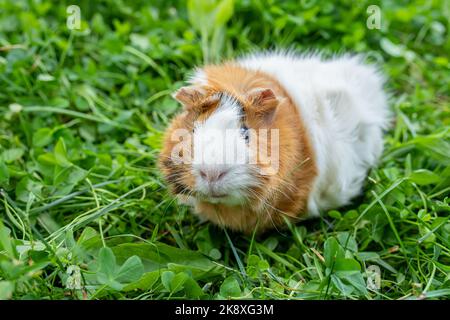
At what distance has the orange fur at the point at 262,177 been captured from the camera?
1.77m

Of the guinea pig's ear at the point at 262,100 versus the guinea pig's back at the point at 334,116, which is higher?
the guinea pig's ear at the point at 262,100

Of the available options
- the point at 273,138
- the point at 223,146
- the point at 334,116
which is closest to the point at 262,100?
the point at 273,138

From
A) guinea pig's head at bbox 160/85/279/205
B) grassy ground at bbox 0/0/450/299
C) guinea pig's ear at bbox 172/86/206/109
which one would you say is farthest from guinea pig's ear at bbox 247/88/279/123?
grassy ground at bbox 0/0/450/299

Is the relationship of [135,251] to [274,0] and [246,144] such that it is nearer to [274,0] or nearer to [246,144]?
[246,144]

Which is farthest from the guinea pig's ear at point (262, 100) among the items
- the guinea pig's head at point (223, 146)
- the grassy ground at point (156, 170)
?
the grassy ground at point (156, 170)

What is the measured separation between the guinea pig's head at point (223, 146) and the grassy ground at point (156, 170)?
22 centimetres

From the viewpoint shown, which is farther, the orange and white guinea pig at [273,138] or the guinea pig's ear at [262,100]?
the guinea pig's ear at [262,100]

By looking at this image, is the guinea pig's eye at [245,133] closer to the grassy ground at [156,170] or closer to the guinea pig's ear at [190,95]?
the guinea pig's ear at [190,95]

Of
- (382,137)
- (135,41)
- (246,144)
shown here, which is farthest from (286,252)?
(135,41)

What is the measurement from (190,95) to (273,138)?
0.28 metres

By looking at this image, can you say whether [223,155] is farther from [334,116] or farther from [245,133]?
[334,116]

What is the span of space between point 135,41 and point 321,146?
1.15 metres

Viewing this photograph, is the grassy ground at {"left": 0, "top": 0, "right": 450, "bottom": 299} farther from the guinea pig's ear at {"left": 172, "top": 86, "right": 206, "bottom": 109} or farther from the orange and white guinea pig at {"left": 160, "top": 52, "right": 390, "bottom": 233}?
the guinea pig's ear at {"left": 172, "top": 86, "right": 206, "bottom": 109}

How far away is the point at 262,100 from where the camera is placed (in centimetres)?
179
